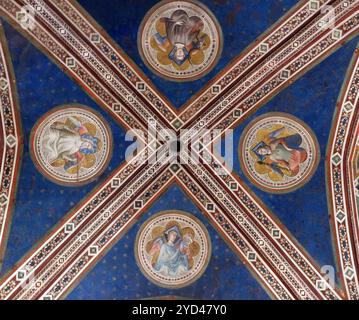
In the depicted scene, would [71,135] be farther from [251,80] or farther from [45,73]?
[251,80]

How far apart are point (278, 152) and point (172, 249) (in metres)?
3.01

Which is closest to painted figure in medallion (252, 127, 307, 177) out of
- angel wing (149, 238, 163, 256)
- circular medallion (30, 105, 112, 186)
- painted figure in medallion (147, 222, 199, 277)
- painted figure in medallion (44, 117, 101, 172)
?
painted figure in medallion (147, 222, 199, 277)

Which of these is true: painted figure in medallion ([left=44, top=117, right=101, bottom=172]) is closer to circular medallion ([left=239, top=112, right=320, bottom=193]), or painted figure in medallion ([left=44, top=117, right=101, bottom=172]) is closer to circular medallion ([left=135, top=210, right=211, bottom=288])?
circular medallion ([left=135, top=210, right=211, bottom=288])

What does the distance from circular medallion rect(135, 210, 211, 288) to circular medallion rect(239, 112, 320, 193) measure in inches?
66.9

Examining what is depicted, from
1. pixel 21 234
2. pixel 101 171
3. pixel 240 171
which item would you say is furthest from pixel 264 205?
pixel 21 234

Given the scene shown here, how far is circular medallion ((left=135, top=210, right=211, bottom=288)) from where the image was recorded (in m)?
11.7

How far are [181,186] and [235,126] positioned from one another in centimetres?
171

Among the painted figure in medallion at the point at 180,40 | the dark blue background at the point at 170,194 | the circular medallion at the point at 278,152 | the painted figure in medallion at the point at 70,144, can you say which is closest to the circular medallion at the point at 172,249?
the dark blue background at the point at 170,194

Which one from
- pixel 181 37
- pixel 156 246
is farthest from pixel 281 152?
pixel 156 246

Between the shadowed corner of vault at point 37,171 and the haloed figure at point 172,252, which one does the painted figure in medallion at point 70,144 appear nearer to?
the shadowed corner of vault at point 37,171

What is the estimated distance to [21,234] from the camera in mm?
11578

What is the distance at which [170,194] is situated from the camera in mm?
11969

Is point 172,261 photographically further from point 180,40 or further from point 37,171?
point 180,40

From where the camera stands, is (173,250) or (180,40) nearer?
(180,40)
